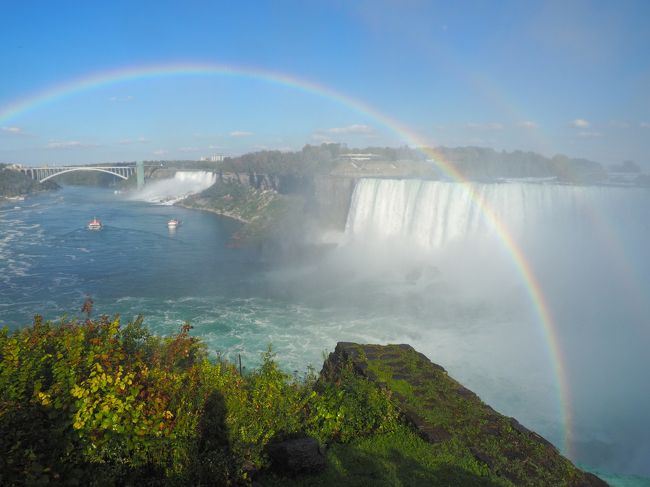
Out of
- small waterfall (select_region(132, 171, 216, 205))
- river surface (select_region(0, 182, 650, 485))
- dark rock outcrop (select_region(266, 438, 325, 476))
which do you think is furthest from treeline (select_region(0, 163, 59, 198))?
dark rock outcrop (select_region(266, 438, 325, 476))

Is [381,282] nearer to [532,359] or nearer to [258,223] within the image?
[532,359]

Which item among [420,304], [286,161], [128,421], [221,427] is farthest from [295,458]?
[286,161]

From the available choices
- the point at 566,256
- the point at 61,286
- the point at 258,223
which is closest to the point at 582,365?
the point at 566,256

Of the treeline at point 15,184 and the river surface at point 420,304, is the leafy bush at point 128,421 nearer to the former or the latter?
the river surface at point 420,304

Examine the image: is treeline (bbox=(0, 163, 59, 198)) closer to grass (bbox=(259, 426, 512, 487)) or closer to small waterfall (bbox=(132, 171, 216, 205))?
small waterfall (bbox=(132, 171, 216, 205))

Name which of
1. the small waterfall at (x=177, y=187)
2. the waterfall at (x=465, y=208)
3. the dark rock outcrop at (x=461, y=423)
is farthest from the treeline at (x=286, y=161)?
the dark rock outcrop at (x=461, y=423)

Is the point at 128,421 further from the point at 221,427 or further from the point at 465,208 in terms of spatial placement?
the point at 465,208
